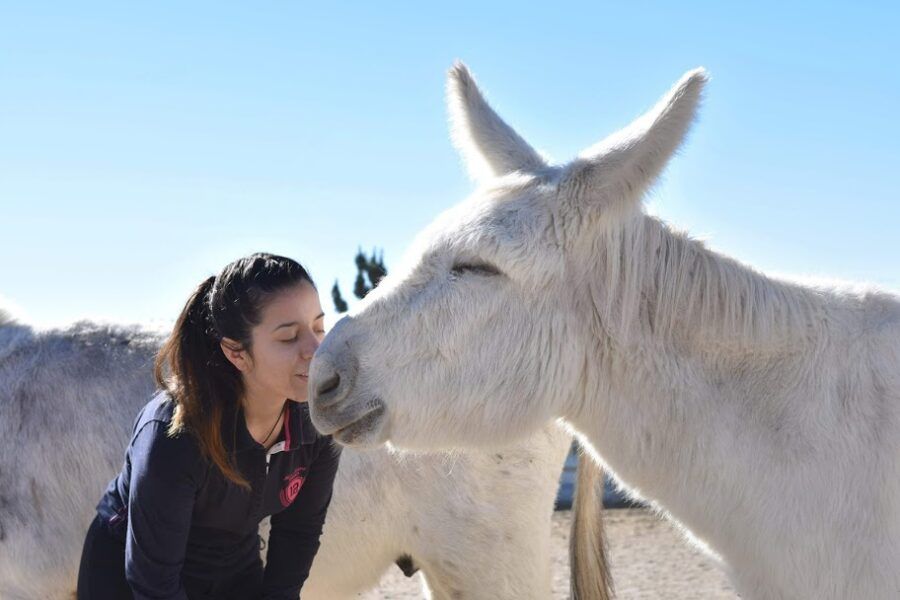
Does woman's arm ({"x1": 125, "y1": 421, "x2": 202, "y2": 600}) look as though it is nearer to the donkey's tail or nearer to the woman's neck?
the woman's neck

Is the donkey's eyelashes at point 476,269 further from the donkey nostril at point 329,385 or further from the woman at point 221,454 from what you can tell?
the woman at point 221,454

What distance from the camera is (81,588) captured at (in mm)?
2980

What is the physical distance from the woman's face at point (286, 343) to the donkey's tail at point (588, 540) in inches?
66.3

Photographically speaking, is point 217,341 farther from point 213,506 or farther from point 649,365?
point 649,365

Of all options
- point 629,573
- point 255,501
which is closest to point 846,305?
point 255,501

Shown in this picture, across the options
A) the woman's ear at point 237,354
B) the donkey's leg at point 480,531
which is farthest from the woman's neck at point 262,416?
the donkey's leg at point 480,531

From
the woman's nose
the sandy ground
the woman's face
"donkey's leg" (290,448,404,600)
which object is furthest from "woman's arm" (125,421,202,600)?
the sandy ground

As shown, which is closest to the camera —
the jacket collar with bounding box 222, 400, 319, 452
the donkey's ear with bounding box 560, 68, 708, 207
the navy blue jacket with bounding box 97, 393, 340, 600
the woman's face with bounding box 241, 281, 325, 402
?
the donkey's ear with bounding box 560, 68, 708, 207

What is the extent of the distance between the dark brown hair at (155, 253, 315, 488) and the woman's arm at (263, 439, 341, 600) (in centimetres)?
39

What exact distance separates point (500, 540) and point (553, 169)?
2.20 metres

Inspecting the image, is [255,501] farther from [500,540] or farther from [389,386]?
[500,540]

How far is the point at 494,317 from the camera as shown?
2.62 meters

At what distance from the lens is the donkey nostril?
2527mm

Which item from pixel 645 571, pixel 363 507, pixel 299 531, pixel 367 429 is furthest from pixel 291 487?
pixel 645 571
